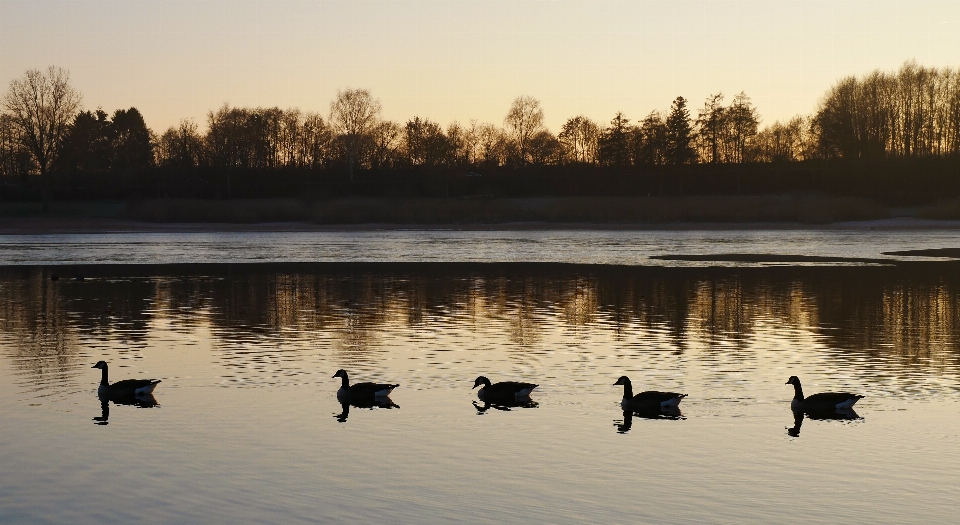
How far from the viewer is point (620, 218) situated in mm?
96438

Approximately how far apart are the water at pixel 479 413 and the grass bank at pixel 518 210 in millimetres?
59576

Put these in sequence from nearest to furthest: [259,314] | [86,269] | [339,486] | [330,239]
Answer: [339,486], [259,314], [86,269], [330,239]

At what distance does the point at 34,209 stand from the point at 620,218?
5616 cm

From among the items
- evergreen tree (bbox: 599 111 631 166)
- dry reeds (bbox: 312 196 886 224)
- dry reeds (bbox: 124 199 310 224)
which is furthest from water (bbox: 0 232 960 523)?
evergreen tree (bbox: 599 111 631 166)

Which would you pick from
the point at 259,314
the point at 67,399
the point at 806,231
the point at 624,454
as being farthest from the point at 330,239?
the point at 624,454

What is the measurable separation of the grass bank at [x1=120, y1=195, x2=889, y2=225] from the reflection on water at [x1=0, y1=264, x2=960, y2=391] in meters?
47.1

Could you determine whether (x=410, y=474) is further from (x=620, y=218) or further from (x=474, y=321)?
(x=620, y=218)

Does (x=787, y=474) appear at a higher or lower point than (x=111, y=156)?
lower

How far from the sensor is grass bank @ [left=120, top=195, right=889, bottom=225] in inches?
3738

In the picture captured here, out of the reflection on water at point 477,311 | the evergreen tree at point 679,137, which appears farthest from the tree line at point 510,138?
the reflection on water at point 477,311

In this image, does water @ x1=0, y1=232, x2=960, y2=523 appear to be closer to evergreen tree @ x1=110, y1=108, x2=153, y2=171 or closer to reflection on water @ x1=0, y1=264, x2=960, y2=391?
reflection on water @ x1=0, y1=264, x2=960, y2=391

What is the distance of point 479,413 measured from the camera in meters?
17.6

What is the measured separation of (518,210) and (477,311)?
68.8 metres

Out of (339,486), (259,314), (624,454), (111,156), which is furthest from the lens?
(111,156)
